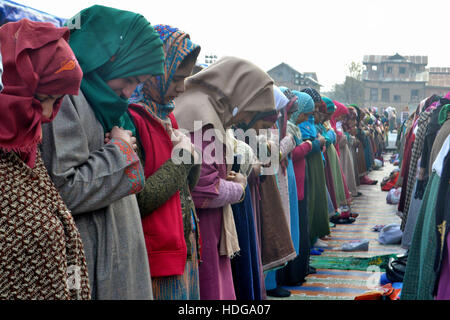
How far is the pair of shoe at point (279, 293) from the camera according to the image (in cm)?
502

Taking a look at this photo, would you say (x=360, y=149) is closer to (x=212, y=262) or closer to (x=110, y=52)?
(x=212, y=262)

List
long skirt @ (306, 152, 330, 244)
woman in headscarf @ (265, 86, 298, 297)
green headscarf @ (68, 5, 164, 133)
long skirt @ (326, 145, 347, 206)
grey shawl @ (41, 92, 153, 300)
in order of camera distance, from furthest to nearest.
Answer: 1. long skirt @ (326, 145, 347, 206)
2. long skirt @ (306, 152, 330, 244)
3. woman in headscarf @ (265, 86, 298, 297)
4. green headscarf @ (68, 5, 164, 133)
5. grey shawl @ (41, 92, 153, 300)

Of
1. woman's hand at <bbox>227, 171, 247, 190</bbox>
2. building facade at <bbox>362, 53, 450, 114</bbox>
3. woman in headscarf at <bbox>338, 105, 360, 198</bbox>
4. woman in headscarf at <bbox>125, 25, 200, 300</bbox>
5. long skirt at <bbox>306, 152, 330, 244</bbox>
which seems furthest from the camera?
building facade at <bbox>362, 53, 450, 114</bbox>

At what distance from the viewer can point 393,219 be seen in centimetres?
914

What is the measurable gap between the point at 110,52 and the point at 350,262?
5.08 metres

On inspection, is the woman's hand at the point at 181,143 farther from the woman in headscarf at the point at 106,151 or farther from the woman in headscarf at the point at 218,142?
the woman in headscarf at the point at 218,142

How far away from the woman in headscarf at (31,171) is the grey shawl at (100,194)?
0.16 meters

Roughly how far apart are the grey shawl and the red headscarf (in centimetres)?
21

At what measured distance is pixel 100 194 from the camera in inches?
72.4

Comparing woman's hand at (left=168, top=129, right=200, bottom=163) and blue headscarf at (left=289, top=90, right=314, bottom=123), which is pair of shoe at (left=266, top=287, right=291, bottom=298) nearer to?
blue headscarf at (left=289, top=90, right=314, bottom=123)

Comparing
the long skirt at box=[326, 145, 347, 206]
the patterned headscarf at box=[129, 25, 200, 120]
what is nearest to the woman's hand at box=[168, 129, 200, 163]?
the patterned headscarf at box=[129, 25, 200, 120]

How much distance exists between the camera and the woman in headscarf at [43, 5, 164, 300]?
5.91 ft

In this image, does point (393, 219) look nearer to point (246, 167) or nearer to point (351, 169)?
point (351, 169)

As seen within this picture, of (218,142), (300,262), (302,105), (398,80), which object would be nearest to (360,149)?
(302,105)
